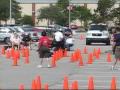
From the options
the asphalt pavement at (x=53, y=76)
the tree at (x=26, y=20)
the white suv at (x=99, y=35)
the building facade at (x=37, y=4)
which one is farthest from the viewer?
the building facade at (x=37, y=4)

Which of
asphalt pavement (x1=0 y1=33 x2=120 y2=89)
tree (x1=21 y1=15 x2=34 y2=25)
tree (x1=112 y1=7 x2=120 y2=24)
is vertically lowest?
asphalt pavement (x1=0 y1=33 x2=120 y2=89)

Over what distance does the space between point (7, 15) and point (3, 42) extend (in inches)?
1433

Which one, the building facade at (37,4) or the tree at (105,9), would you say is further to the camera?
the building facade at (37,4)

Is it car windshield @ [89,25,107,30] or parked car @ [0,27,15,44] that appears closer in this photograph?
parked car @ [0,27,15,44]

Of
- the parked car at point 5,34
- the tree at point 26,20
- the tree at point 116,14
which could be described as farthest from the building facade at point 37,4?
the tree at point 116,14

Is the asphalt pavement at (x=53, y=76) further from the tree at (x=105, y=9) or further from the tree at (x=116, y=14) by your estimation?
the tree at (x=105, y=9)

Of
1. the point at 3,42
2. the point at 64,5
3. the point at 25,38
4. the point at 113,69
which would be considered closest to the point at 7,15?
the point at 64,5

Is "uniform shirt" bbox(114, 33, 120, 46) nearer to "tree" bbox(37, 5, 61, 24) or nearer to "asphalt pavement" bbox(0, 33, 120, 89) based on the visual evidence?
"asphalt pavement" bbox(0, 33, 120, 89)

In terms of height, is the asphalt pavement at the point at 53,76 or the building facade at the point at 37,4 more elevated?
the building facade at the point at 37,4

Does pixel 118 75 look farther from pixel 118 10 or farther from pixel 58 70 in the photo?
pixel 118 10

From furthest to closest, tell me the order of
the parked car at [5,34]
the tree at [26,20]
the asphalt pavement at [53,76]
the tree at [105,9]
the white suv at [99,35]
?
the tree at [26,20], the white suv at [99,35], the parked car at [5,34], the tree at [105,9], the asphalt pavement at [53,76]

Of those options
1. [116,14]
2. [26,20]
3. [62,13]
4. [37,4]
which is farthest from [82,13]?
[116,14]

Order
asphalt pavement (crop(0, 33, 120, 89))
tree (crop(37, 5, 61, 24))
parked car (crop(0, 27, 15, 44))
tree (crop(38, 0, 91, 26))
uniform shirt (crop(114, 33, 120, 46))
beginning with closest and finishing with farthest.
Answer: asphalt pavement (crop(0, 33, 120, 89)), uniform shirt (crop(114, 33, 120, 46)), parked car (crop(0, 27, 15, 44)), tree (crop(37, 5, 61, 24)), tree (crop(38, 0, 91, 26))

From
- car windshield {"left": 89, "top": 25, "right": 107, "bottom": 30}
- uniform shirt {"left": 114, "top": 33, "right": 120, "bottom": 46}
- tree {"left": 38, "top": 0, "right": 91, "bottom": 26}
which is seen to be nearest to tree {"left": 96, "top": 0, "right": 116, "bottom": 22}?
car windshield {"left": 89, "top": 25, "right": 107, "bottom": 30}
